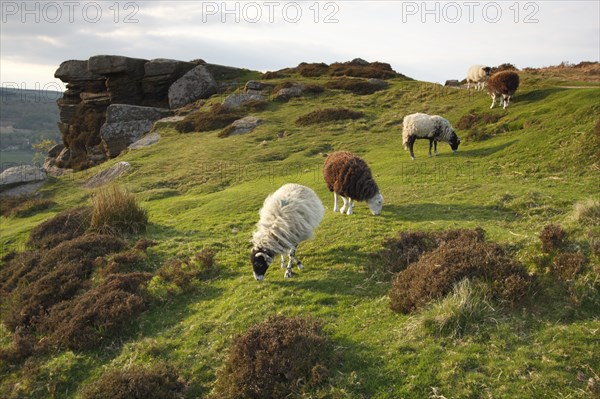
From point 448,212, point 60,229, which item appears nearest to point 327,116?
point 448,212

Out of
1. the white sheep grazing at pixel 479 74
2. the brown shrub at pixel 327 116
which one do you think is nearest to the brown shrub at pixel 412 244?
the brown shrub at pixel 327 116

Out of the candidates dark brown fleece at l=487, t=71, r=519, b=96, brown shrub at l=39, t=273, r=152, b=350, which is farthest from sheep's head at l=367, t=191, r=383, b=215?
dark brown fleece at l=487, t=71, r=519, b=96

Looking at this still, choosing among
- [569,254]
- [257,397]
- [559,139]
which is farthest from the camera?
[559,139]

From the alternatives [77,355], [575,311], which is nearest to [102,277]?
[77,355]

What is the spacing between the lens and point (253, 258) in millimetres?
12445

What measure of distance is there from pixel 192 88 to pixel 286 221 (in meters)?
45.3

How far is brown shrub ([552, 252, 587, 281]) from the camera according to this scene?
9406 mm

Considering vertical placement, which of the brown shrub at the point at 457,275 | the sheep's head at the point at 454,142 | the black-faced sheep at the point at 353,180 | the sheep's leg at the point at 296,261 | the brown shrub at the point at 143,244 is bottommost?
the brown shrub at the point at 143,244

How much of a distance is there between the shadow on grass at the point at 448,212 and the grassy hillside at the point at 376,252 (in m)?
0.08

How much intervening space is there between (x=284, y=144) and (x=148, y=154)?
11954 millimetres

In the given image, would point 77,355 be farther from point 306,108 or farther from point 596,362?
point 306,108

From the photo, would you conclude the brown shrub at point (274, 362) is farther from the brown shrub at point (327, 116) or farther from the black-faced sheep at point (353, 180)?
the brown shrub at point (327, 116)

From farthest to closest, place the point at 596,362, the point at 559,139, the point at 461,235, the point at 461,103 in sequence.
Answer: the point at 461,103 → the point at 559,139 → the point at 461,235 → the point at 596,362

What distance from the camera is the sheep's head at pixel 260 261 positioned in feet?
40.7
